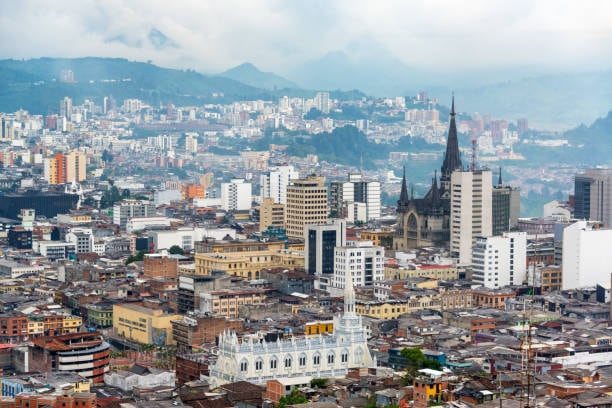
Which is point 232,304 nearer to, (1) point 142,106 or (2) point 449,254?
(2) point 449,254

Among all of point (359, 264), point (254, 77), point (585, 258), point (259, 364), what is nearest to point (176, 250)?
point (359, 264)

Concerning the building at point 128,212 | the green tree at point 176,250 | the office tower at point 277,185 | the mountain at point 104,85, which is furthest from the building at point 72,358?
the mountain at point 104,85

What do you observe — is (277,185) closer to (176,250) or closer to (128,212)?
(128,212)

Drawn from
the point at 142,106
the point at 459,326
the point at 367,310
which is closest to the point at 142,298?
the point at 367,310

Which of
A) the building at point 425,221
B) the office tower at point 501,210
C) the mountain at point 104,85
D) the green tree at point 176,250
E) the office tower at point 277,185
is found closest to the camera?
the building at point 425,221

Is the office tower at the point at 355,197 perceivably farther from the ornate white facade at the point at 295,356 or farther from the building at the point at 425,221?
the ornate white facade at the point at 295,356

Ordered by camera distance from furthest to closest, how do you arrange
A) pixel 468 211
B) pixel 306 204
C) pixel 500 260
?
pixel 306 204 → pixel 468 211 → pixel 500 260
